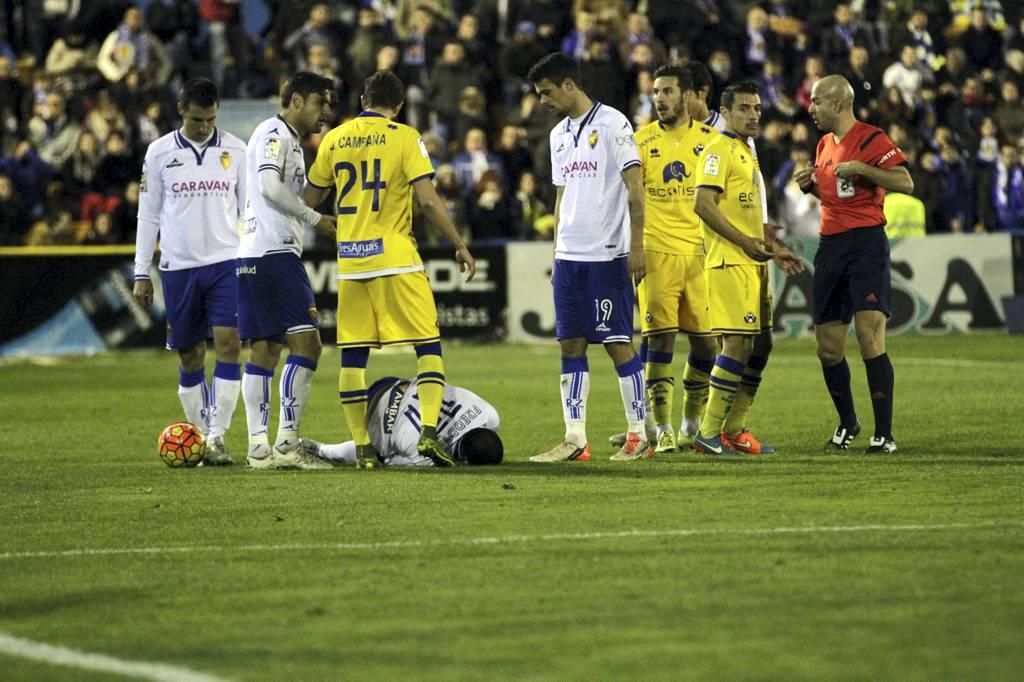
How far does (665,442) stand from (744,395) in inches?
24.0

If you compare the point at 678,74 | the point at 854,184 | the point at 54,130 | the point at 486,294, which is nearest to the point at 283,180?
the point at 678,74

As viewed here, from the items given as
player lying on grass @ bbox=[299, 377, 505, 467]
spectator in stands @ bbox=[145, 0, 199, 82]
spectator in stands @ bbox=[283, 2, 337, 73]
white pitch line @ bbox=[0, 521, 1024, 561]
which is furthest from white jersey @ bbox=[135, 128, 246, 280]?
spectator in stands @ bbox=[145, 0, 199, 82]

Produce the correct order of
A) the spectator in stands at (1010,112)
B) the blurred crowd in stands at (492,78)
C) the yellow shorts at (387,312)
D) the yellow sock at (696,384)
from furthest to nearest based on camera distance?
the spectator in stands at (1010,112) < the blurred crowd in stands at (492,78) < the yellow sock at (696,384) < the yellow shorts at (387,312)

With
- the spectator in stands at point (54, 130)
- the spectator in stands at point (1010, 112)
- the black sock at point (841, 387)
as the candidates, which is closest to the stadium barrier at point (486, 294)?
the spectator in stands at point (54, 130)

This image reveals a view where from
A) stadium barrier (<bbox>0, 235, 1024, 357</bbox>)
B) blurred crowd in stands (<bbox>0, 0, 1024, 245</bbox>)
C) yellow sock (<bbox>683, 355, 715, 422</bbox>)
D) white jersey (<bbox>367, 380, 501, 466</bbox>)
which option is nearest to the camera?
white jersey (<bbox>367, 380, 501, 466</bbox>)

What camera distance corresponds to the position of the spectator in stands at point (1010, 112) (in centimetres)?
2741

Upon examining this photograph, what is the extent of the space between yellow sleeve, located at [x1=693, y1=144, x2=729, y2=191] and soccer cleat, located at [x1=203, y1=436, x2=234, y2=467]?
3.35 m

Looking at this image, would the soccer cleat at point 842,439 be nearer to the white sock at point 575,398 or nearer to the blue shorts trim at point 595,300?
the blue shorts trim at point 595,300

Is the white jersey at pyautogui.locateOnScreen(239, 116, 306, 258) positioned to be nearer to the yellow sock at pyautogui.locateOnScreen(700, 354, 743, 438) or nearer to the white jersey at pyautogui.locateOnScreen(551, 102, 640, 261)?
the white jersey at pyautogui.locateOnScreen(551, 102, 640, 261)

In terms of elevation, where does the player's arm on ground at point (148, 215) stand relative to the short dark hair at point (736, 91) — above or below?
below

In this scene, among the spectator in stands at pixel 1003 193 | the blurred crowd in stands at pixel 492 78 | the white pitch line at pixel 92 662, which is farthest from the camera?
the spectator in stands at pixel 1003 193

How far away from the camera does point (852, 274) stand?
11.5 m

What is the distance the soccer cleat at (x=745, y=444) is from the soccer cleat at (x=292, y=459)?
253 cm

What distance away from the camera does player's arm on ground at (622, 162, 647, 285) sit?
36.0 feet
